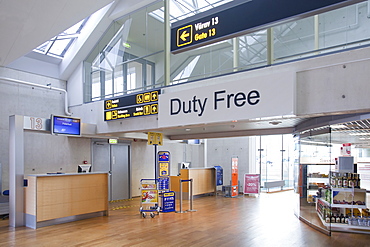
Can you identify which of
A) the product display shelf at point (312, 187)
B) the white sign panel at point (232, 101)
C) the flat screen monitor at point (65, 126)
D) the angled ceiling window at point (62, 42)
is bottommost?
the product display shelf at point (312, 187)

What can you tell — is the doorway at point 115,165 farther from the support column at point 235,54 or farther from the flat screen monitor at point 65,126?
the support column at point 235,54

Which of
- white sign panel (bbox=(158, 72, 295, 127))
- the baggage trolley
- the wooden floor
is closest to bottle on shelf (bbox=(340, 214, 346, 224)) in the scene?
the wooden floor

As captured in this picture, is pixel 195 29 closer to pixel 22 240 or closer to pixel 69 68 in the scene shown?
pixel 22 240

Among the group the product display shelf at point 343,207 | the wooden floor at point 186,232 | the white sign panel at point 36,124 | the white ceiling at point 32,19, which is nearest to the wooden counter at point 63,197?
the wooden floor at point 186,232

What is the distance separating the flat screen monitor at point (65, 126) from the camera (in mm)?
8648

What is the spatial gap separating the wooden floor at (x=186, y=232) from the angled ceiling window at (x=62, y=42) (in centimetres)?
574

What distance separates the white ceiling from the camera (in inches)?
218

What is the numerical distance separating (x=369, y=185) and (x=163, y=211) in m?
11.4

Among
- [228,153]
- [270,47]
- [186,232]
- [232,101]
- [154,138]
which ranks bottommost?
[186,232]

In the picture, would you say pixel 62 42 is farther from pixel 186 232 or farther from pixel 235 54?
pixel 186 232

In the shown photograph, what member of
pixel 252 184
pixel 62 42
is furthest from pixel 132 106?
pixel 252 184

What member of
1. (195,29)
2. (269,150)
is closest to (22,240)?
(195,29)

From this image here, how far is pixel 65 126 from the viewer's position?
29.5 ft

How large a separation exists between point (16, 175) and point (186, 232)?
4340mm
